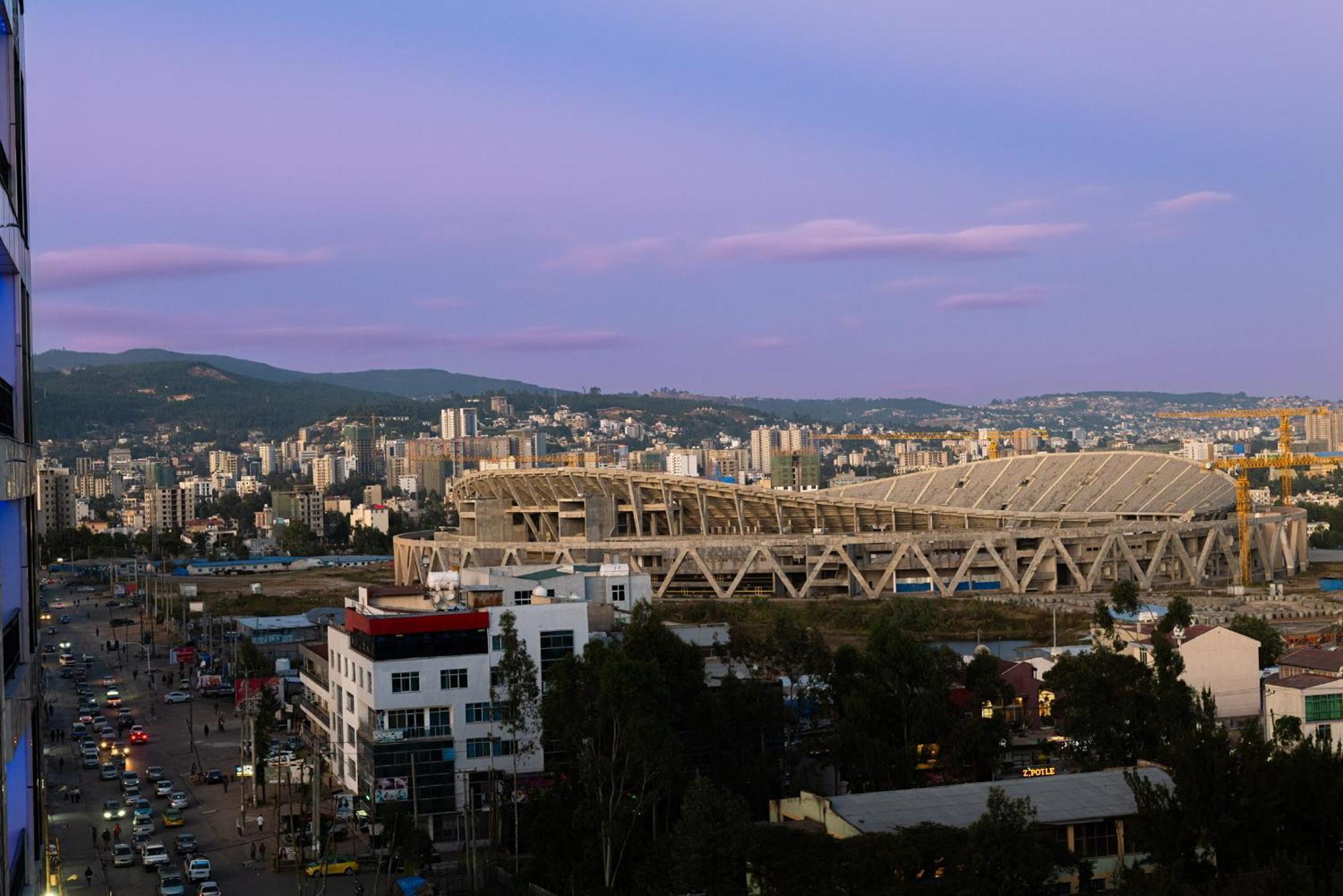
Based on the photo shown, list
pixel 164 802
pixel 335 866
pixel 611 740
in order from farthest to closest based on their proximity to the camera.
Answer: pixel 164 802 < pixel 335 866 < pixel 611 740

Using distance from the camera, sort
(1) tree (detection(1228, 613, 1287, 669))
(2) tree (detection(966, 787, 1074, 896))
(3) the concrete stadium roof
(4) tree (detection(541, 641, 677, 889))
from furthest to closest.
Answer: (3) the concrete stadium roof
(1) tree (detection(1228, 613, 1287, 669))
(4) tree (detection(541, 641, 677, 889))
(2) tree (detection(966, 787, 1074, 896))

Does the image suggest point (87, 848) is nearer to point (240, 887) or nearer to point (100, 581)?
point (240, 887)

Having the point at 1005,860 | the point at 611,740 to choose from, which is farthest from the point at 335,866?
the point at 1005,860

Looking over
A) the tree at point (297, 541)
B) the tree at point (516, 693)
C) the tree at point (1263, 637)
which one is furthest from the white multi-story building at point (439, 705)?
the tree at point (297, 541)

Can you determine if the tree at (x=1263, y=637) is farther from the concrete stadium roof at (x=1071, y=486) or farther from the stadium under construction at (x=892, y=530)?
the concrete stadium roof at (x=1071, y=486)

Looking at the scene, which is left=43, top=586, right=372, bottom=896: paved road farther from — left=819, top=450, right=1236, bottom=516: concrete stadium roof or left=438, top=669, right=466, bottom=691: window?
left=819, top=450, right=1236, bottom=516: concrete stadium roof

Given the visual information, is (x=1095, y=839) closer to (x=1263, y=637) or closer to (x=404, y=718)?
(x=404, y=718)

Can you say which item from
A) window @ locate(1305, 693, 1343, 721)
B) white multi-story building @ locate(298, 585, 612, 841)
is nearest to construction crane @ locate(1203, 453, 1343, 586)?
window @ locate(1305, 693, 1343, 721)
